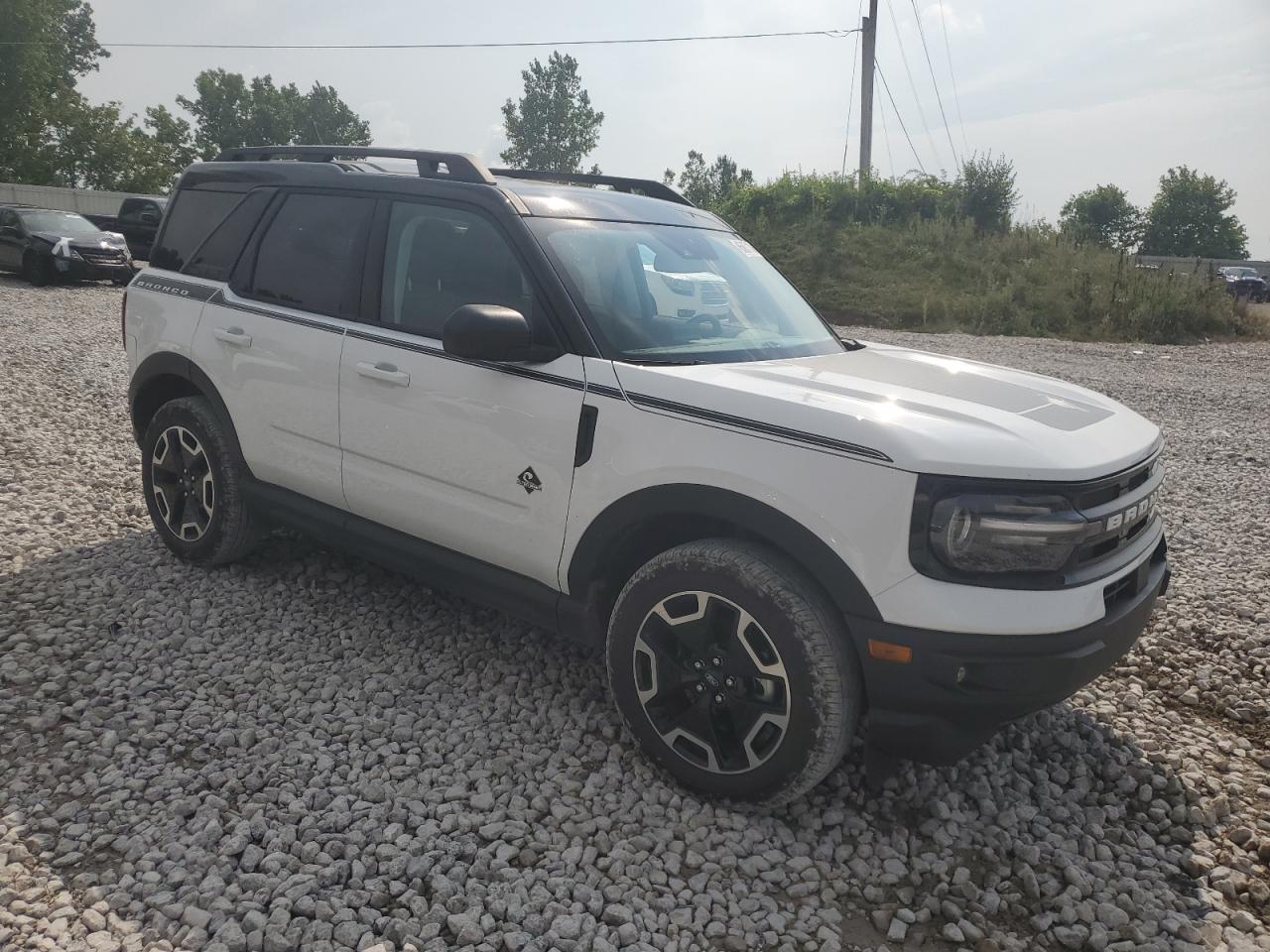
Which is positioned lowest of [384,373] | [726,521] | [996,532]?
[726,521]

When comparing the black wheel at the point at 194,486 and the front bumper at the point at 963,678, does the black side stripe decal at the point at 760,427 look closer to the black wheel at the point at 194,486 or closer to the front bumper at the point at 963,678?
the front bumper at the point at 963,678

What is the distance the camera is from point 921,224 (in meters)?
22.4

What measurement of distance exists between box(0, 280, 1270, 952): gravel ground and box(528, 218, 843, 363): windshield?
141cm

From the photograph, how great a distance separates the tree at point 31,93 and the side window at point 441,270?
4646cm

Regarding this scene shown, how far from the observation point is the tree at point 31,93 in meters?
39.3

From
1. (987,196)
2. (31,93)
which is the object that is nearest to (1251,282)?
(987,196)

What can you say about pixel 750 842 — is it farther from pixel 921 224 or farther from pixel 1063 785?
pixel 921 224

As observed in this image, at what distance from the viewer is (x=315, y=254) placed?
12.9 feet

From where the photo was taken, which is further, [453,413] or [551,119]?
[551,119]

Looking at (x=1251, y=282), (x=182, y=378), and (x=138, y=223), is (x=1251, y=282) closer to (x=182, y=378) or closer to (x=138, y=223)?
(x=138, y=223)

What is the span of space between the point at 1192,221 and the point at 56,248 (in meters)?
71.1

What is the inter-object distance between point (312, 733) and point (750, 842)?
5.15ft

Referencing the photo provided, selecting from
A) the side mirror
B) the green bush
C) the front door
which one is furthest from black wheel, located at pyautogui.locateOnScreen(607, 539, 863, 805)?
the green bush

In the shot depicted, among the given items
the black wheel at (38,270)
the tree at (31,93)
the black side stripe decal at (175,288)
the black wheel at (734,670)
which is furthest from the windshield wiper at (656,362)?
the tree at (31,93)
